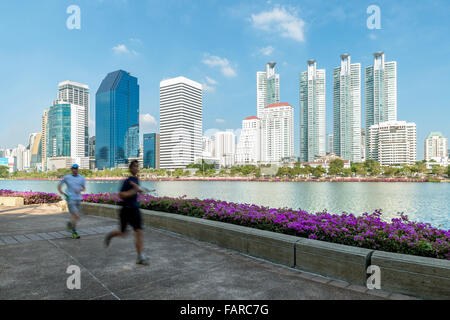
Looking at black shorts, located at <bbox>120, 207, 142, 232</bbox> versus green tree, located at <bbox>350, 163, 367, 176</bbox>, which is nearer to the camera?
black shorts, located at <bbox>120, 207, 142, 232</bbox>

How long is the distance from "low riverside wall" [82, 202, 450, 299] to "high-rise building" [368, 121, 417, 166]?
191 metres

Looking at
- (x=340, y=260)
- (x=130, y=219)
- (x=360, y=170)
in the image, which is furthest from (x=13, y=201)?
(x=360, y=170)

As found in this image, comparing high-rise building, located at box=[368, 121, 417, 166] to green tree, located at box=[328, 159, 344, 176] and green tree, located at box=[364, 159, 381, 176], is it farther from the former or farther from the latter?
green tree, located at box=[328, 159, 344, 176]

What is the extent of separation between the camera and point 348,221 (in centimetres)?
607

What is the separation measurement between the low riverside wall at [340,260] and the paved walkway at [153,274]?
0.55 ft

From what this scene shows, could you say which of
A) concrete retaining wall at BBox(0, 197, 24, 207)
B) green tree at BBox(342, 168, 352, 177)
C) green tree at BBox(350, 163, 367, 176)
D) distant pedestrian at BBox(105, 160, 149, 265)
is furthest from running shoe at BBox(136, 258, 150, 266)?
green tree at BBox(350, 163, 367, 176)

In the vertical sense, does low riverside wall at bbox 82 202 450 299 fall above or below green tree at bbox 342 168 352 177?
above

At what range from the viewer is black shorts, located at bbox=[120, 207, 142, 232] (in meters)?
5.37

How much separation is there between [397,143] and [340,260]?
195438 millimetres

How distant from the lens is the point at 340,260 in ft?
15.2

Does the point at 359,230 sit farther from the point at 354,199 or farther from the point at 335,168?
the point at 335,168

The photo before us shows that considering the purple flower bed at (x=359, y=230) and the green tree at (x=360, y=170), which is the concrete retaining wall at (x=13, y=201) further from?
the green tree at (x=360, y=170)

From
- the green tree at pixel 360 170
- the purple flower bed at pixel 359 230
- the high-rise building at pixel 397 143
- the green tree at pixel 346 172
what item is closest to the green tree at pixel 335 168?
the green tree at pixel 346 172
